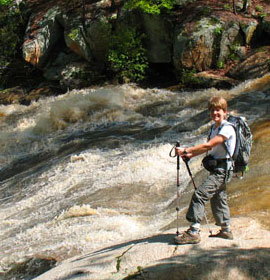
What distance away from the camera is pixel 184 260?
3375 mm

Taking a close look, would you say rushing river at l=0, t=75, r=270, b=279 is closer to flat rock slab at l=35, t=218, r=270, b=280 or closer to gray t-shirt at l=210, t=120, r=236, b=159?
flat rock slab at l=35, t=218, r=270, b=280

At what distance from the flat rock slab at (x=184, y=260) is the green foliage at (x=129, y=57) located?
39.7ft

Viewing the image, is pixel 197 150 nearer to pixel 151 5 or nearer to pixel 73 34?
pixel 151 5

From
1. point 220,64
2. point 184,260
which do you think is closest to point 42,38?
point 220,64

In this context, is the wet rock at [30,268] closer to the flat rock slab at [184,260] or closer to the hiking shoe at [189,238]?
the flat rock slab at [184,260]

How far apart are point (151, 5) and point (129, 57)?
2.25 meters

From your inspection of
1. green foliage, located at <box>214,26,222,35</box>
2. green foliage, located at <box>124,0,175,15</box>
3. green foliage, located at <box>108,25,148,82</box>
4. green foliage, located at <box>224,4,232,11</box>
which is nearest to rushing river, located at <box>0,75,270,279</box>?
green foliage, located at <box>108,25,148,82</box>

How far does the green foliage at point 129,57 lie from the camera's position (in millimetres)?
16031

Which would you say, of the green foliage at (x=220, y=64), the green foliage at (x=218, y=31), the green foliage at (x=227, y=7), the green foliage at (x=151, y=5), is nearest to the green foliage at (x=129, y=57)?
the green foliage at (x=151, y=5)

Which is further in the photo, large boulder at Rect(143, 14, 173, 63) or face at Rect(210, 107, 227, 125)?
large boulder at Rect(143, 14, 173, 63)

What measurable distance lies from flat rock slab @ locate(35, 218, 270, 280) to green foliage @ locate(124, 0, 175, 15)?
1229cm

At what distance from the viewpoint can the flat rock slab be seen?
313 cm

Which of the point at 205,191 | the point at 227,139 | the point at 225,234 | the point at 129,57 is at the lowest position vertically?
the point at 225,234

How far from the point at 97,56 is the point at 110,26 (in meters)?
1.45
